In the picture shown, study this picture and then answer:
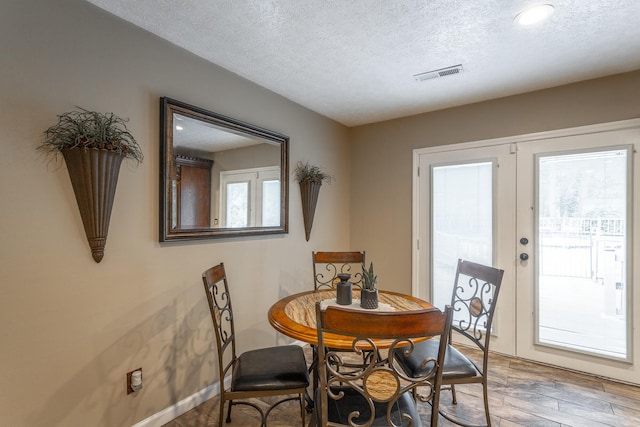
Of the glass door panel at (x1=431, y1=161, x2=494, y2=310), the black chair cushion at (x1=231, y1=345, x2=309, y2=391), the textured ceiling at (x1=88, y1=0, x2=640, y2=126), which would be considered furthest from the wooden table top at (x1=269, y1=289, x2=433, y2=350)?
the textured ceiling at (x1=88, y1=0, x2=640, y2=126)

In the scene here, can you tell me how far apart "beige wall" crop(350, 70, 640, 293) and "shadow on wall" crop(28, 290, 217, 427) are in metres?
2.18

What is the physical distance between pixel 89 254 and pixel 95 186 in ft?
1.25

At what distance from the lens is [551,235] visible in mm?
2764

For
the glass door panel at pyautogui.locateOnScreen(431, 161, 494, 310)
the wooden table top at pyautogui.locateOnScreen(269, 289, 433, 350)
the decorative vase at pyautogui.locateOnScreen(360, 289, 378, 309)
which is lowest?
the wooden table top at pyautogui.locateOnScreen(269, 289, 433, 350)

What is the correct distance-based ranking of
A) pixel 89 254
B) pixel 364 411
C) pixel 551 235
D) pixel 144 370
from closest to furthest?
pixel 364 411 → pixel 89 254 → pixel 144 370 → pixel 551 235

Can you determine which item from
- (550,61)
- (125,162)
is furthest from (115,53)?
(550,61)

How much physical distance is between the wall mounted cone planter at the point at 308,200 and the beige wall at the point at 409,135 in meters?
0.88

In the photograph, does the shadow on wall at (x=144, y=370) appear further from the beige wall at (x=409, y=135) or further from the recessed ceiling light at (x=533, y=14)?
the recessed ceiling light at (x=533, y=14)

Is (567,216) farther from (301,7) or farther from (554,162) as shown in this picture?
(301,7)

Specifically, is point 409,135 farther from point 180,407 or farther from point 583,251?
point 180,407

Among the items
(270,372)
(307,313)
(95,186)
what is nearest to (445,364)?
(307,313)

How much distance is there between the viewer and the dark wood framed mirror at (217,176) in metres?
2.01

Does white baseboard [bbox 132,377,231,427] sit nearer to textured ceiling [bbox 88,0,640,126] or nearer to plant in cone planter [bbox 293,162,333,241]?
plant in cone planter [bbox 293,162,333,241]

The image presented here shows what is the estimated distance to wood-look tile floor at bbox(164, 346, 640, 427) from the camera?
6.61ft
